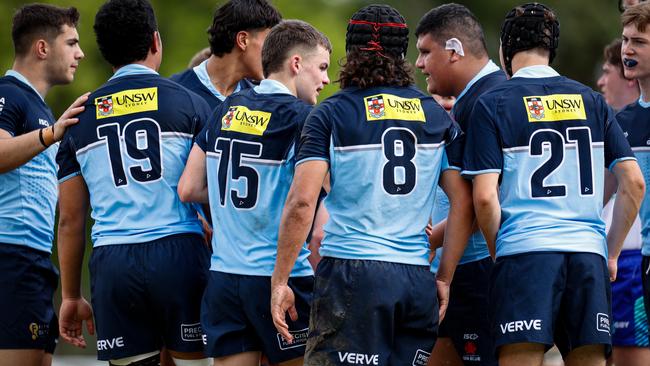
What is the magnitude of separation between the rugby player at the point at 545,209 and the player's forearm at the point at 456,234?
99 mm

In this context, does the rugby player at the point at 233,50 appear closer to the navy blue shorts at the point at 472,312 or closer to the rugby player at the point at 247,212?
the rugby player at the point at 247,212

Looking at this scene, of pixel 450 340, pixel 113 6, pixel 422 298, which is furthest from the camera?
pixel 450 340

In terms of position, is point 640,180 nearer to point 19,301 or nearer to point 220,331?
point 220,331

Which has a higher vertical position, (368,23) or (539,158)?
(368,23)

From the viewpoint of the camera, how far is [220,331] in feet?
21.0

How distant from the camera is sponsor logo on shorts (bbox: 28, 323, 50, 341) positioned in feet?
24.6

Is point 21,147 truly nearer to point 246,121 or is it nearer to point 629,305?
point 246,121

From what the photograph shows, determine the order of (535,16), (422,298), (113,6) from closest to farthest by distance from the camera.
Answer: (422,298)
(535,16)
(113,6)

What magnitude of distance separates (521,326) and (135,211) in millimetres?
2380

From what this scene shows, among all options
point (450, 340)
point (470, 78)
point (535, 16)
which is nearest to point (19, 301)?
point (450, 340)

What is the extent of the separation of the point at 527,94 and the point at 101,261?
2729mm

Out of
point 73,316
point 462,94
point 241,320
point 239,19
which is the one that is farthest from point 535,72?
point 73,316

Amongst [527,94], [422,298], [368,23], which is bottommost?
[422,298]

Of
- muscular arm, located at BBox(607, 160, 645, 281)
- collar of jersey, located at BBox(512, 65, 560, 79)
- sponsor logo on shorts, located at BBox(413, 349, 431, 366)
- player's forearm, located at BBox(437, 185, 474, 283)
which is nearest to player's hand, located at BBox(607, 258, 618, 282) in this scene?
muscular arm, located at BBox(607, 160, 645, 281)
